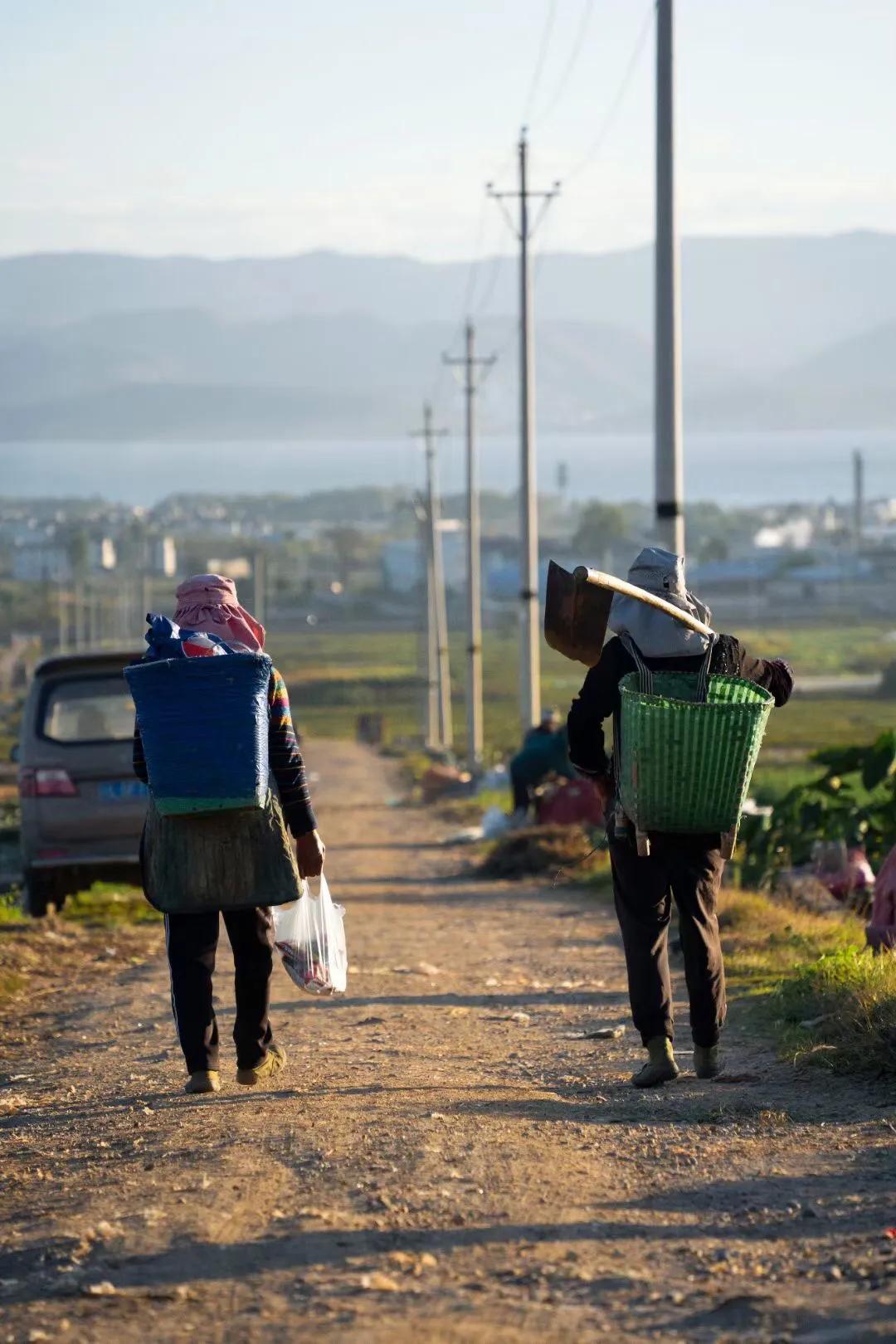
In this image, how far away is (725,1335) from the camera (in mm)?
4027

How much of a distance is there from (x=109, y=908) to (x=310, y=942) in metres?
6.92

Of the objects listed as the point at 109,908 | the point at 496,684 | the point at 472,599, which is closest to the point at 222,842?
the point at 109,908

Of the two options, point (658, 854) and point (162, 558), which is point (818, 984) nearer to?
point (658, 854)

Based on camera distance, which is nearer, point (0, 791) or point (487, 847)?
point (487, 847)

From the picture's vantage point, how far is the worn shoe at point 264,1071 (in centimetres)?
688

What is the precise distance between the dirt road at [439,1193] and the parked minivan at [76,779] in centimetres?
441

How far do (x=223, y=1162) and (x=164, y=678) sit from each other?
1697mm

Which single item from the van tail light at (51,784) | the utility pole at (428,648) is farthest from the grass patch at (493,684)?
the van tail light at (51,784)

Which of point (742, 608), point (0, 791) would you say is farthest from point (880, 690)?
point (742, 608)

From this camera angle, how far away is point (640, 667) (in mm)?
6762

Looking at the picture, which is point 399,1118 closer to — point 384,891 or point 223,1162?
point 223,1162

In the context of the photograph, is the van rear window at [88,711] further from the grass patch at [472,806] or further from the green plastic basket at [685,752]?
the grass patch at [472,806]

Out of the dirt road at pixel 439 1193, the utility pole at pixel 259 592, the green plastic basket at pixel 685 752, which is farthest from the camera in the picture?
the utility pole at pixel 259 592

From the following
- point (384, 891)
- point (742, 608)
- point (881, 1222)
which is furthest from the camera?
point (742, 608)
